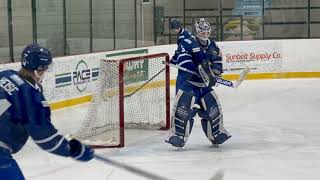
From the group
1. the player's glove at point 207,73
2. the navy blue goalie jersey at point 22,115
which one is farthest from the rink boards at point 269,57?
the navy blue goalie jersey at point 22,115

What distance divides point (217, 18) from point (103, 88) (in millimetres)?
8093

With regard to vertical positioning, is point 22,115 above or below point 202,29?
below

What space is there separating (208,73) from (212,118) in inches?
17.0

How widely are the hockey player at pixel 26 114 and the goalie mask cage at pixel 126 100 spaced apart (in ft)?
11.9

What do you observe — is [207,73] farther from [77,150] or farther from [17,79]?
[17,79]

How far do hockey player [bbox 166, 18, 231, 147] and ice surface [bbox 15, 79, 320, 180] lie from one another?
25cm

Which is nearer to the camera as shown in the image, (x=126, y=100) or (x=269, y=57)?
(x=126, y=100)

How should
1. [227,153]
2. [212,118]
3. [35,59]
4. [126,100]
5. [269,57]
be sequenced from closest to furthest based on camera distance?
[35,59] < [227,153] < [212,118] < [126,100] < [269,57]

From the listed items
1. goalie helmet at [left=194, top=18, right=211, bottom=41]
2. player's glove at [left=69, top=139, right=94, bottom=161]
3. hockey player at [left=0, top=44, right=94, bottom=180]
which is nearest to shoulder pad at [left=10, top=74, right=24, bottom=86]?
hockey player at [left=0, top=44, right=94, bottom=180]

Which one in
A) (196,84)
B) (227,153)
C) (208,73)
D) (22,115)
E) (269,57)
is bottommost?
(227,153)

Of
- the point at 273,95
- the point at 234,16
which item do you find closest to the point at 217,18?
the point at 234,16

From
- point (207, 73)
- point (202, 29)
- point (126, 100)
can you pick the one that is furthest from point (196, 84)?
point (126, 100)

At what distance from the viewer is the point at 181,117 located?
646 cm

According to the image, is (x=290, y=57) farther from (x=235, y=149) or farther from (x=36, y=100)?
(x=36, y=100)
